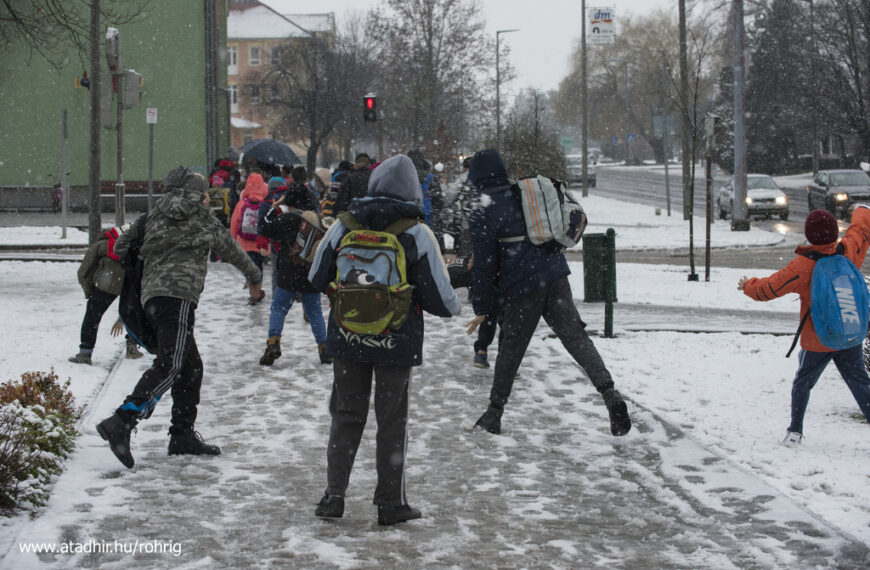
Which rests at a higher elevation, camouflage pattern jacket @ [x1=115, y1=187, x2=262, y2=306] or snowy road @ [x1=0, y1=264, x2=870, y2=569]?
camouflage pattern jacket @ [x1=115, y1=187, x2=262, y2=306]

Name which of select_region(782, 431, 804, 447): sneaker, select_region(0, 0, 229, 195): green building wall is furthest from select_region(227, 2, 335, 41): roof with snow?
select_region(782, 431, 804, 447): sneaker

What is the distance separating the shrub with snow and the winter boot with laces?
2640mm

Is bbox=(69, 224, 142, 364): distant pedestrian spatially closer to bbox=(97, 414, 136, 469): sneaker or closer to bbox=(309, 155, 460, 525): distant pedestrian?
bbox=(97, 414, 136, 469): sneaker

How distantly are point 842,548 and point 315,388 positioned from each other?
4701mm

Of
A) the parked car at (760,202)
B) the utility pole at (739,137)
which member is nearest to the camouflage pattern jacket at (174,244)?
the utility pole at (739,137)

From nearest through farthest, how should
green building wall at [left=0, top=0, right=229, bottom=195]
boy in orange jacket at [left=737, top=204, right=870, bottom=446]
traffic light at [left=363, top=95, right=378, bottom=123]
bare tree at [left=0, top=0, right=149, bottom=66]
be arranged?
boy in orange jacket at [left=737, top=204, right=870, bottom=446]
bare tree at [left=0, top=0, right=149, bottom=66]
traffic light at [left=363, top=95, right=378, bottom=123]
green building wall at [left=0, top=0, right=229, bottom=195]

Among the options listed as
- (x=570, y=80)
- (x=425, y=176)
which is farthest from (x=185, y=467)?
(x=570, y=80)

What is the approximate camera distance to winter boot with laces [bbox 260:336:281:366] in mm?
9578

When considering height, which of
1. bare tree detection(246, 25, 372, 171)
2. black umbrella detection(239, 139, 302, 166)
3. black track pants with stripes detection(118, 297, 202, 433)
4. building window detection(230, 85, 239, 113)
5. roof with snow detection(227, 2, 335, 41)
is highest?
roof with snow detection(227, 2, 335, 41)

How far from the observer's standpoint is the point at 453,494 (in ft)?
19.3

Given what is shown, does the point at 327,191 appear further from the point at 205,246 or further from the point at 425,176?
the point at 205,246

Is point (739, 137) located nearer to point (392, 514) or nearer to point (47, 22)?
point (47, 22)

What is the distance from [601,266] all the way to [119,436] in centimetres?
571

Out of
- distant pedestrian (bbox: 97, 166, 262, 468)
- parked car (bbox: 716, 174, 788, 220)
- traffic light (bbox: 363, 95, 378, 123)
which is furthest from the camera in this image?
parked car (bbox: 716, 174, 788, 220)
